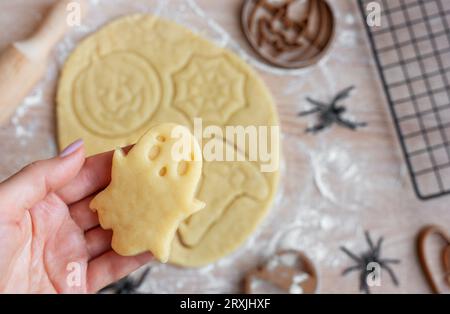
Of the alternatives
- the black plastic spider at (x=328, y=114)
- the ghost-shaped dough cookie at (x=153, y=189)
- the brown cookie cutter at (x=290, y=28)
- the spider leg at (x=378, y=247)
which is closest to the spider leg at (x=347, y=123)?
the black plastic spider at (x=328, y=114)

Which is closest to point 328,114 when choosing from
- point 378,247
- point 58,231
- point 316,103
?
point 316,103

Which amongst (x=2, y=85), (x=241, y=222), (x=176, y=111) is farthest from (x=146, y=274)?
(x=2, y=85)

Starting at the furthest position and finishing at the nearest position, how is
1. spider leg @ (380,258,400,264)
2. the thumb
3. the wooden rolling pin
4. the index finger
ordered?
spider leg @ (380,258,400,264) → the wooden rolling pin → the index finger → the thumb

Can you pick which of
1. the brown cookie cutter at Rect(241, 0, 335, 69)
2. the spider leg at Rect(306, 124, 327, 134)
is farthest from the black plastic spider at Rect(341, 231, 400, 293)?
the brown cookie cutter at Rect(241, 0, 335, 69)

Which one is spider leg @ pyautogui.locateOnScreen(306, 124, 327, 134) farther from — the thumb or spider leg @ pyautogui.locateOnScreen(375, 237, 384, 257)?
the thumb
